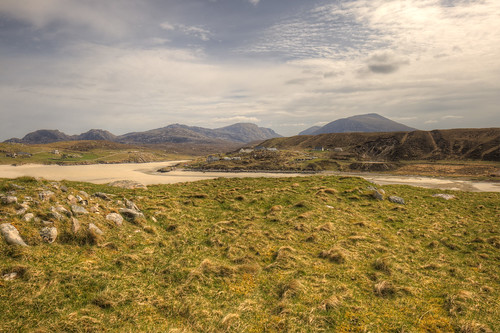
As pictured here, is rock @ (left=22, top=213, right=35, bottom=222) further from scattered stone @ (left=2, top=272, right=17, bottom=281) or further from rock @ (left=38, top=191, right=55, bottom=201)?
scattered stone @ (left=2, top=272, right=17, bottom=281)

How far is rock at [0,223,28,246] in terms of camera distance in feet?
27.3

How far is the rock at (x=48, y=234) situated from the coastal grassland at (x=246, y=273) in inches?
9.7

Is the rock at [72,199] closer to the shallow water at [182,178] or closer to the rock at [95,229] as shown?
the rock at [95,229]

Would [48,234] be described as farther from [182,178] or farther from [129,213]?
[182,178]

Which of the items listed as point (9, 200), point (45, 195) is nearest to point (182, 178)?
point (45, 195)

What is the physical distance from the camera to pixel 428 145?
136 metres

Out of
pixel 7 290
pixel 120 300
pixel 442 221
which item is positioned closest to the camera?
pixel 7 290

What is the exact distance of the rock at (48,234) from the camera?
927 centimetres

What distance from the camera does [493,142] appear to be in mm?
115250

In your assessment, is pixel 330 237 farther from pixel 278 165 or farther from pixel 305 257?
pixel 278 165

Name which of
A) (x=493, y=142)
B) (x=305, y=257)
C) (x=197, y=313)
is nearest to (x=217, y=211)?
(x=305, y=257)

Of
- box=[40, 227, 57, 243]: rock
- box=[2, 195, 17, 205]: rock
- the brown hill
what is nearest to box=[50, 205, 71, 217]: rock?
box=[2, 195, 17, 205]: rock

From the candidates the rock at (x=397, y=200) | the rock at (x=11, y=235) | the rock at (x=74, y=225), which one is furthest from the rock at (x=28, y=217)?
the rock at (x=397, y=200)

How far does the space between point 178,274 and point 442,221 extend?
21619mm
